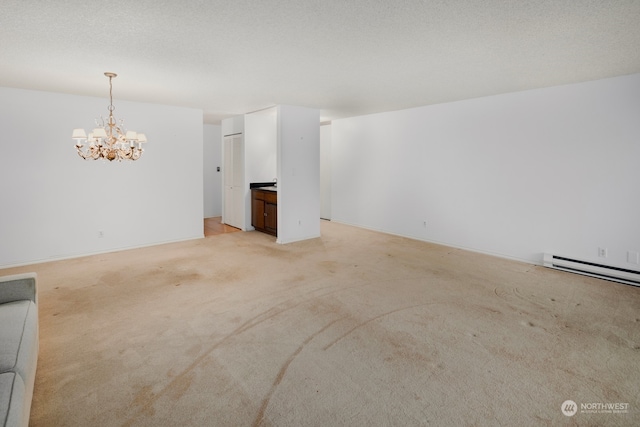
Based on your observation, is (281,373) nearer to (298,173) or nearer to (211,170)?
(298,173)

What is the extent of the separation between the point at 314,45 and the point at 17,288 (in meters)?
2.99

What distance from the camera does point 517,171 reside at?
498 cm

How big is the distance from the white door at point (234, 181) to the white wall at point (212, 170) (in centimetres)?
104

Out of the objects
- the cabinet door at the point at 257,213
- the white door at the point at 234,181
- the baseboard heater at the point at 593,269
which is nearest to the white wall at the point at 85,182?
the white door at the point at 234,181

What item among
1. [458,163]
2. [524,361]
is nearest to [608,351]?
[524,361]

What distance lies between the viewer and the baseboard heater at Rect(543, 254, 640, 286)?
403 cm

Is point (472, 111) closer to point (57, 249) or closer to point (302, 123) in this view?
point (302, 123)

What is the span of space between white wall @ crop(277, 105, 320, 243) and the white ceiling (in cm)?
133

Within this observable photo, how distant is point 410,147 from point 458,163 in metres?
1.04

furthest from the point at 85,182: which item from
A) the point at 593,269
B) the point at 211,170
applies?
the point at 593,269

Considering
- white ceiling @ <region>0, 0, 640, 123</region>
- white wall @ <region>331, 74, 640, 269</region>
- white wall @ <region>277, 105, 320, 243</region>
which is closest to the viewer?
white ceiling @ <region>0, 0, 640, 123</region>

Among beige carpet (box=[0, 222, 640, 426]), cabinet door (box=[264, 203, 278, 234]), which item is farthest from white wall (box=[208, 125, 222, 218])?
beige carpet (box=[0, 222, 640, 426])

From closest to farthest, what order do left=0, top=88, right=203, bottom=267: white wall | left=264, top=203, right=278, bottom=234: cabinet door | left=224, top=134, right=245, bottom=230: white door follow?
left=0, top=88, right=203, bottom=267: white wall
left=264, top=203, right=278, bottom=234: cabinet door
left=224, top=134, right=245, bottom=230: white door

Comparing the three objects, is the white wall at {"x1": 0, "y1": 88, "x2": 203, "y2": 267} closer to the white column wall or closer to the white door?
the white door
